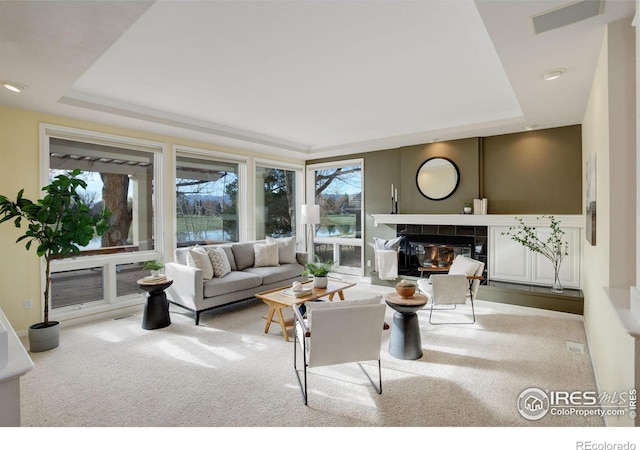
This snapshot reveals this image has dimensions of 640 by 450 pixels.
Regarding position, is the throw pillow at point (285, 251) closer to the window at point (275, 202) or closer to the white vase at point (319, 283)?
the window at point (275, 202)

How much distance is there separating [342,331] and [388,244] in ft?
12.5

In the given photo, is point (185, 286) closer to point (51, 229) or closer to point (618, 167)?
point (51, 229)

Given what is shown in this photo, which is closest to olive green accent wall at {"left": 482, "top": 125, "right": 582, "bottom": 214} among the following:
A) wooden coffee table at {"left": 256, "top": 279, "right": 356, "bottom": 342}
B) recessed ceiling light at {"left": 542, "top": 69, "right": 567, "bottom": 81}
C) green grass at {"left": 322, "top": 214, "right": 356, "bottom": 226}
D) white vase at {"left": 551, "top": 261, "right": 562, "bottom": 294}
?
white vase at {"left": 551, "top": 261, "right": 562, "bottom": 294}

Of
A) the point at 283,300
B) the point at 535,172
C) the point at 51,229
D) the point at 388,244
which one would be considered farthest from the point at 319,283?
the point at 535,172

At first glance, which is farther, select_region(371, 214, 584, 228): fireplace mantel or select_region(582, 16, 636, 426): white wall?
select_region(371, 214, 584, 228): fireplace mantel

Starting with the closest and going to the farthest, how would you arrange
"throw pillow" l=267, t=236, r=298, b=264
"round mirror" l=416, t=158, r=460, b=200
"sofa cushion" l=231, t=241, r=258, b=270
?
"sofa cushion" l=231, t=241, r=258, b=270 < "round mirror" l=416, t=158, r=460, b=200 < "throw pillow" l=267, t=236, r=298, b=264

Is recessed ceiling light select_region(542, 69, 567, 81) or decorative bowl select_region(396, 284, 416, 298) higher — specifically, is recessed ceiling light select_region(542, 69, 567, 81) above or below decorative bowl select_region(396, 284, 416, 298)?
above

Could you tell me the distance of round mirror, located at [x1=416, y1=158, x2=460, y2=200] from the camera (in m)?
5.47

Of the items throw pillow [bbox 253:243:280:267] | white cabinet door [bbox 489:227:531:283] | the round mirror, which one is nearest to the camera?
white cabinet door [bbox 489:227:531:283]

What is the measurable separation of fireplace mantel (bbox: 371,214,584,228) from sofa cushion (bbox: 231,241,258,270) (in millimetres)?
2405

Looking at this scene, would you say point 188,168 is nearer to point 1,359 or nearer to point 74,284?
point 74,284

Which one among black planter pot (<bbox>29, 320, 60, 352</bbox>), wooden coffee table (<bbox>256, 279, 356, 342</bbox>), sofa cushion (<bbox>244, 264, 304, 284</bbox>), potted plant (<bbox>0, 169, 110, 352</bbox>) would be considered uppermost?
potted plant (<bbox>0, 169, 110, 352</bbox>)

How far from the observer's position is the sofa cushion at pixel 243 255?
518 centimetres

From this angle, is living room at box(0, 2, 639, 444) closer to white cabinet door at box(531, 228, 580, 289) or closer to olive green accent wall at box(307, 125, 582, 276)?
olive green accent wall at box(307, 125, 582, 276)
